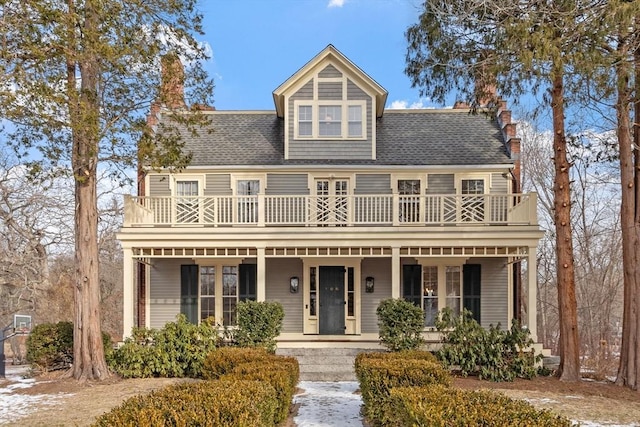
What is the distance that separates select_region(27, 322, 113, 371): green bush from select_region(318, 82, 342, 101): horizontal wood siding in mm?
9102

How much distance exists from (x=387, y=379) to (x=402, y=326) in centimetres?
554

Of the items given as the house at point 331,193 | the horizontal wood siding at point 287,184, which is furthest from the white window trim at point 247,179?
the horizontal wood siding at point 287,184

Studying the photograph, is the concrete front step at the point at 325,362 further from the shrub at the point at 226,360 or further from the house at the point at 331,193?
the shrub at the point at 226,360

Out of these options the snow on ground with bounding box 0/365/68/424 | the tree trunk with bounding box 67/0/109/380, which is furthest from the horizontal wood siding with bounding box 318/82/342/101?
the snow on ground with bounding box 0/365/68/424

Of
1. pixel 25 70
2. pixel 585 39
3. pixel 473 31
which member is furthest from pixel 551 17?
pixel 25 70

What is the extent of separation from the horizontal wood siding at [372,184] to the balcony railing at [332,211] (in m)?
0.99

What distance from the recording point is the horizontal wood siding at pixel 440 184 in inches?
666

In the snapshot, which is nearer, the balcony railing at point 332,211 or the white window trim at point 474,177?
the balcony railing at point 332,211

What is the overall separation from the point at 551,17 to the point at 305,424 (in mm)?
8932

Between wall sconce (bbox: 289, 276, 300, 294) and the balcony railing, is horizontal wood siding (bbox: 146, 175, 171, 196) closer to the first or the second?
the balcony railing

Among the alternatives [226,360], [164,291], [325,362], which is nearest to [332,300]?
[325,362]

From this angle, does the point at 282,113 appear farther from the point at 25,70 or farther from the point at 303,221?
the point at 25,70

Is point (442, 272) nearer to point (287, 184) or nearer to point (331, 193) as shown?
point (331, 193)

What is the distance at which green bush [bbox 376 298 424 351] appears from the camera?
1291cm
